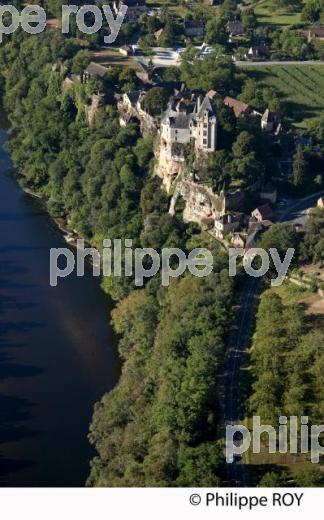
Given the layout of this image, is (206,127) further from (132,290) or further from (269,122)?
(132,290)

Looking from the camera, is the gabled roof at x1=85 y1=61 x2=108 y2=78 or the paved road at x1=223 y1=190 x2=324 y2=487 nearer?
the paved road at x1=223 y1=190 x2=324 y2=487

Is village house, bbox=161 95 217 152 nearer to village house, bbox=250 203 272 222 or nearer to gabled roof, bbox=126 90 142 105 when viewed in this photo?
village house, bbox=250 203 272 222

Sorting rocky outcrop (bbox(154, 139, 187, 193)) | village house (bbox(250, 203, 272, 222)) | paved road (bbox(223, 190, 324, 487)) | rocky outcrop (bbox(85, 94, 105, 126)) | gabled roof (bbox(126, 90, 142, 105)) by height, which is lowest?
paved road (bbox(223, 190, 324, 487))

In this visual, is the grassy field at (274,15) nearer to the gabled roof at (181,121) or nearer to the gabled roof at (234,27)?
the gabled roof at (234,27)

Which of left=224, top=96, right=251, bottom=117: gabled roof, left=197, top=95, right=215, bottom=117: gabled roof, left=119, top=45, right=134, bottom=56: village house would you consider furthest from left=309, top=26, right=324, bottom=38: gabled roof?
left=197, top=95, right=215, bottom=117: gabled roof

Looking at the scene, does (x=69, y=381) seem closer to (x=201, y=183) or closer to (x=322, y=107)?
(x=201, y=183)

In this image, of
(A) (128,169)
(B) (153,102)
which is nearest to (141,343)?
(A) (128,169)
